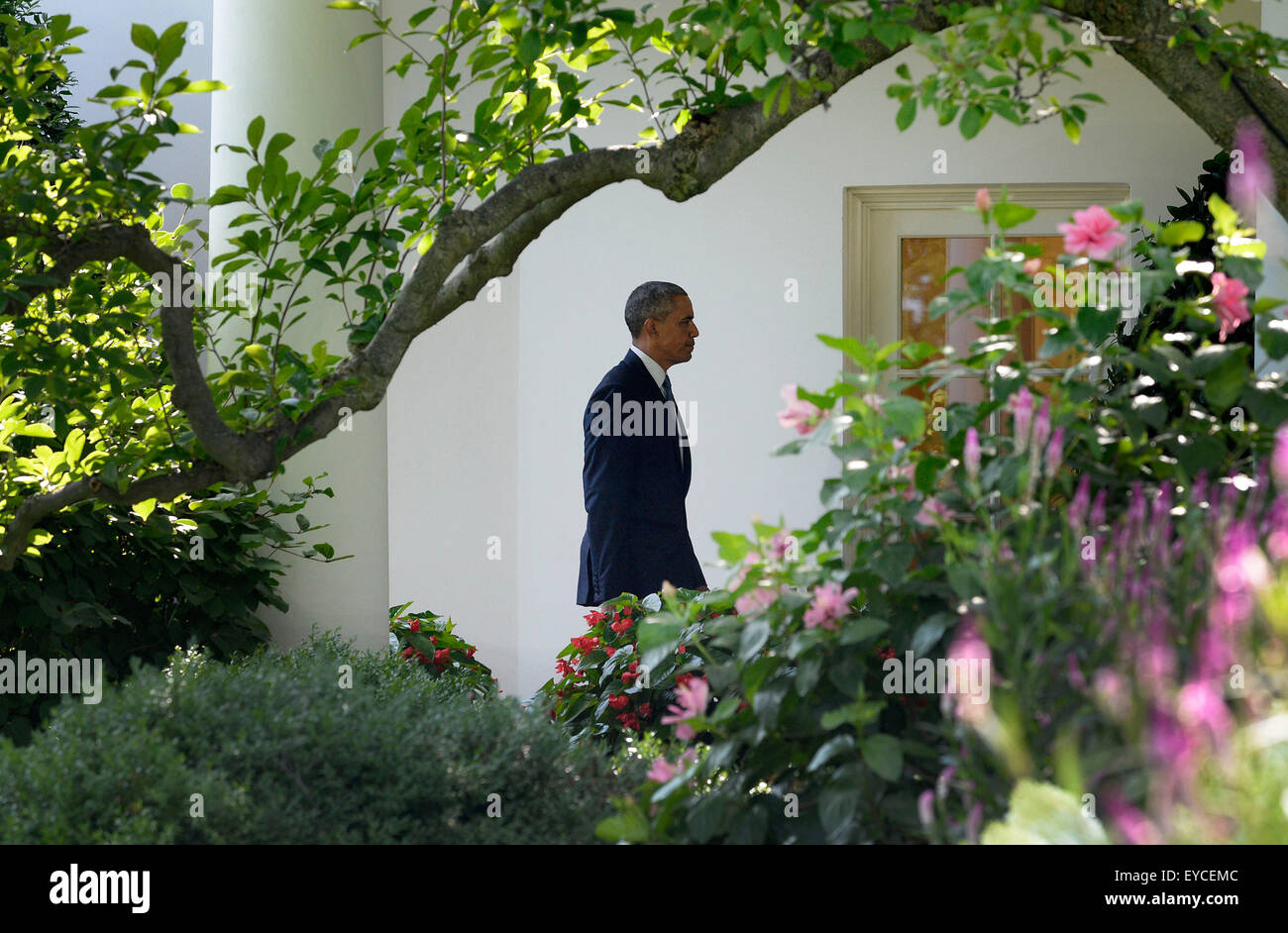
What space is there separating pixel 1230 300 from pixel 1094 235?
183mm

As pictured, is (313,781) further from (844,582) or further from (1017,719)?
(1017,719)

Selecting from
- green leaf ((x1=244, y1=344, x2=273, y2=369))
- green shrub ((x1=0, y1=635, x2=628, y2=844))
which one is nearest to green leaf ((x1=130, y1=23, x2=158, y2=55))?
green leaf ((x1=244, y1=344, x2=273, y2=369))

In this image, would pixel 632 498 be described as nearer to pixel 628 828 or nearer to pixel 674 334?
pixel 674 334

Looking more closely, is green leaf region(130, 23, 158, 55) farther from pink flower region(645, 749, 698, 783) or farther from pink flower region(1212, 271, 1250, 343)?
pink flower region(1212, 271, 1250, 343)

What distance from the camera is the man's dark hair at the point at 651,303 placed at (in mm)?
4148

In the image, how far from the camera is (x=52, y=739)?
1742mm

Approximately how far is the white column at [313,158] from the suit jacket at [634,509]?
2.75 ft

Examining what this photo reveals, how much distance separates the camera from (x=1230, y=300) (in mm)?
1507

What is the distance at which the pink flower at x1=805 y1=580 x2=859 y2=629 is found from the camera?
1.46 meters

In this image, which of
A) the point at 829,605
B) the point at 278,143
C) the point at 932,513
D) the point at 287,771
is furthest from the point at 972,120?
the point at 287,771

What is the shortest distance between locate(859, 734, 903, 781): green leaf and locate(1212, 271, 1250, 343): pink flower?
2.19 ft

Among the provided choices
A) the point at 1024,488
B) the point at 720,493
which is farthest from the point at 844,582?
the point at 720,493

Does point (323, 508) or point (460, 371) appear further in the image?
point (460, 371)

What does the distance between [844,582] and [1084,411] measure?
382 millimetres
